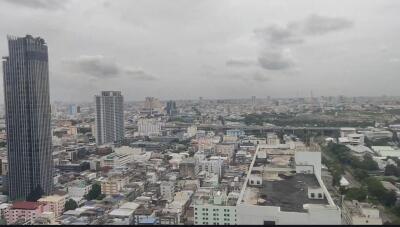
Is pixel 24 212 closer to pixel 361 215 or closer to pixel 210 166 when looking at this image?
pixel 210 166

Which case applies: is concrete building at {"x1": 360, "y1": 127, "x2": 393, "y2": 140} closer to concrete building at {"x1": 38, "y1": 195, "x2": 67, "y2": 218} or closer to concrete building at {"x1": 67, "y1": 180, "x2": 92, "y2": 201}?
concrete building at {"x1": 67, "y1": 180, "x2": 92, "y2": 201}

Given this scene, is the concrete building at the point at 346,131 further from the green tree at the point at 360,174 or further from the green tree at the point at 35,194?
the green tree at the point at 35,194

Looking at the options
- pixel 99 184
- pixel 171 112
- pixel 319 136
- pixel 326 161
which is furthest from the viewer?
pixel 171 112

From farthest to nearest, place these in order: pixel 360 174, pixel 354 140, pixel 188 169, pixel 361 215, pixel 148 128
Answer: pixel 148 128 → pixel 354 140 → pixel 188 169 → pixel 360 174 → pixel 361 215

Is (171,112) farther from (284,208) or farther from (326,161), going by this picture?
(284,208)

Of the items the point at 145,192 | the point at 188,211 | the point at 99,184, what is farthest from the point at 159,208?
the point at 99,184

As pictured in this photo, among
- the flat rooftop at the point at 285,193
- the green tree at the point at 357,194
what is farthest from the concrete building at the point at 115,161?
the flat rooftop at the point at 285,193

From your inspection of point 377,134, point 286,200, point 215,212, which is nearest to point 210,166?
point 215,212
